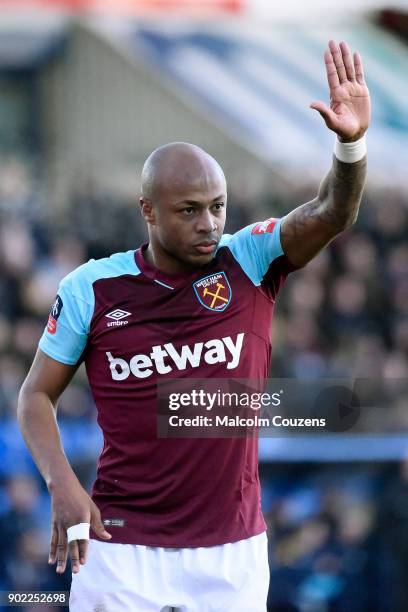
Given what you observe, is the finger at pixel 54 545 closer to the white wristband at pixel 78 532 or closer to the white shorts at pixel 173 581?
the white wristband at pixel 78 532

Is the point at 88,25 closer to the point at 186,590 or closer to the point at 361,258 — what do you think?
the point at 361,258

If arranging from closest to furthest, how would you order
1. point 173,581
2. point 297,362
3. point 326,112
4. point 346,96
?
point 326,112 → point 346,96 → point 173,581 → point 297,362

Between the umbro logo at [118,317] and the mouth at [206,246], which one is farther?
the umbro logo at [118,317]

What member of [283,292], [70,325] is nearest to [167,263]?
[70,325]

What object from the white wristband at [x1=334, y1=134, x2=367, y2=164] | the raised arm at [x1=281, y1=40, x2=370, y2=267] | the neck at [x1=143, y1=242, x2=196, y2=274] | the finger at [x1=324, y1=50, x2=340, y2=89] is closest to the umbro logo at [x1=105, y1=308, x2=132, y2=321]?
the neck at [x1=143, y1=242, x2=196, y2=274]

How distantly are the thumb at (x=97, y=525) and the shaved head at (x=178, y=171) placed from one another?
3.95ft

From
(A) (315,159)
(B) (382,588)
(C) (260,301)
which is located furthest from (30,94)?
(C) (260,301)

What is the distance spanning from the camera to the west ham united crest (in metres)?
4.33

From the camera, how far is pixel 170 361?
14.1 ft

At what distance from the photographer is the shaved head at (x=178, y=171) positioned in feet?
13.9

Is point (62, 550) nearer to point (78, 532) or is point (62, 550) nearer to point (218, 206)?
point (78, 532)

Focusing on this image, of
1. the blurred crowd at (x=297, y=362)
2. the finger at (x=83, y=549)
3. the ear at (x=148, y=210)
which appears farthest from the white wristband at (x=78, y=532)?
the blurred crowd at (x=297, y=362)

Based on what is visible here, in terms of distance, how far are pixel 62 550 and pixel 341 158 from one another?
1.74 metres

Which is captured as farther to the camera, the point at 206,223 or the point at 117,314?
the point at 117,314
